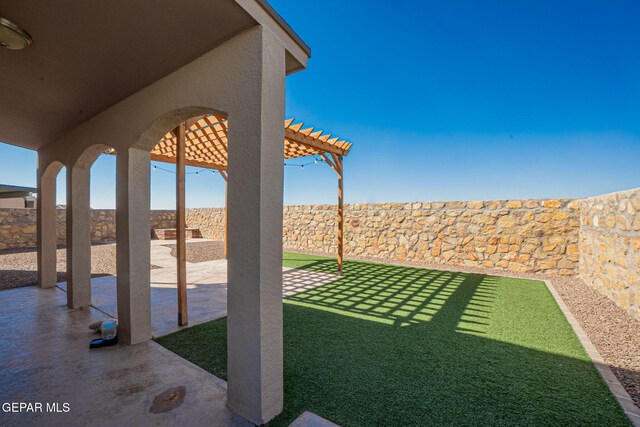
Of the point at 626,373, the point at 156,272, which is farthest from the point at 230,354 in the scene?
the point at 156,272

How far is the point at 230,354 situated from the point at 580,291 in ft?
20.2

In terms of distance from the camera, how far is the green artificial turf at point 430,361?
1798 mm

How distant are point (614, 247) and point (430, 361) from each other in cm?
396

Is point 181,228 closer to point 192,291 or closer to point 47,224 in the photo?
point 192,291

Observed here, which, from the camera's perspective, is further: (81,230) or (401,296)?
(401,296)

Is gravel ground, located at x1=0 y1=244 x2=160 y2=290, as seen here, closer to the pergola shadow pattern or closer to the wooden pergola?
the wooden pergola

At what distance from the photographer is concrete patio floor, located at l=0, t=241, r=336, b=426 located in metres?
1.77

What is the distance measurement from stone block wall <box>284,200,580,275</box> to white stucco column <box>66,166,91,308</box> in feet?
22.4

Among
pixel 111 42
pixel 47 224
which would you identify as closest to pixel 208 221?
pixel 47 224

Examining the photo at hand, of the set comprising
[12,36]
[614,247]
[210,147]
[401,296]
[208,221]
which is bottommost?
[401,296]

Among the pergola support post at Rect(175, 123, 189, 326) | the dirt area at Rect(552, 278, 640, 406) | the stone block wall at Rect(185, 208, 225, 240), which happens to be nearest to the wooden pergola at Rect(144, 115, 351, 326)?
the pergola support post at Rect(175, 123, 189, 326)

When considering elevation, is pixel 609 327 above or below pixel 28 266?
below

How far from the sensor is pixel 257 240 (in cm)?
162

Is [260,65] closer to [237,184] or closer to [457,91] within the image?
[237,184]
